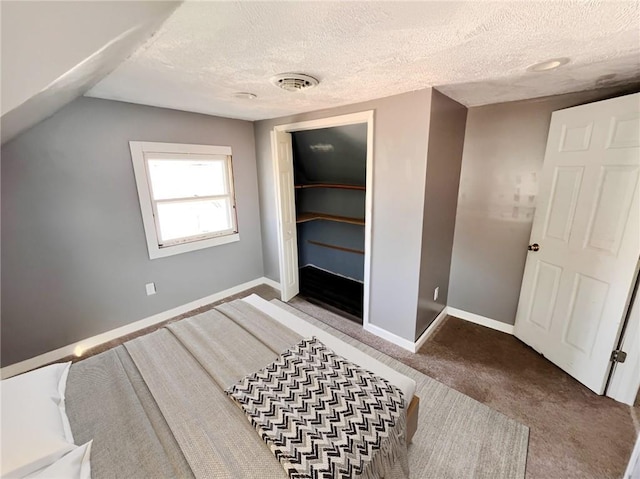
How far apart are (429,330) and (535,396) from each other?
88 centimetres

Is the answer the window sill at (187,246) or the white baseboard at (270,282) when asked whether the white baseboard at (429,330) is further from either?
the window sill at (187,246)

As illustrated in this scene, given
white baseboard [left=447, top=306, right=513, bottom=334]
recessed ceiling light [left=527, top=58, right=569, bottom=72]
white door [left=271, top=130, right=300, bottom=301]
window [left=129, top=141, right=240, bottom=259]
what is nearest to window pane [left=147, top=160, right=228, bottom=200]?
window [left=129, top=141, right=240, bottom=259]

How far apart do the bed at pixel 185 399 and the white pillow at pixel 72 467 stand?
0.13 ft

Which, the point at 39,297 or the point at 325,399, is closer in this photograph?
the point at 325,399

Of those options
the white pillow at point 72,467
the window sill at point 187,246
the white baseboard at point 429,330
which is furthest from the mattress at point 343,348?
the window sill at point 187,246

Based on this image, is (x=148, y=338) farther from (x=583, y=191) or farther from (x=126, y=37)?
(x=583, y=191)

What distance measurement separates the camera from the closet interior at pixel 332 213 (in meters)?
3.06

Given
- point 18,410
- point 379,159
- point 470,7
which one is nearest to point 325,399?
point 18,410

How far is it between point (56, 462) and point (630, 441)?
2.84m

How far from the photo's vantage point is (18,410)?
0.99 m

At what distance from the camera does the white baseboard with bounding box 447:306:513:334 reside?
103 inches

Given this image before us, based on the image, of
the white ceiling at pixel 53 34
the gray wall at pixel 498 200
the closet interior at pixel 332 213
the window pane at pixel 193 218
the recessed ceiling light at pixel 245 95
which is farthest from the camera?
the closet interior at pixel 332 213

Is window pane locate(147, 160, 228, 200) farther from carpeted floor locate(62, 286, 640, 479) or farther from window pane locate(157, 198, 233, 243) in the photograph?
carpeted floor locate(62, 286, 640, 479)

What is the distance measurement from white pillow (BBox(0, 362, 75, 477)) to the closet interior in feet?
7.67
